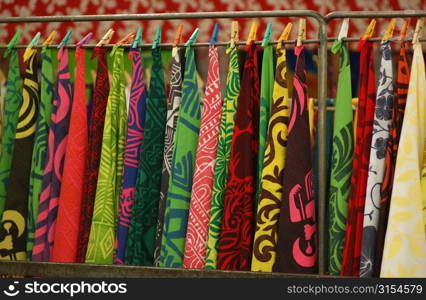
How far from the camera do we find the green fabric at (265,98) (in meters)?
1.60

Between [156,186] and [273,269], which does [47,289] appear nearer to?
[156,186]

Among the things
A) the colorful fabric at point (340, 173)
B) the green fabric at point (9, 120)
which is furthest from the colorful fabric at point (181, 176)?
the green fabric at point (9, 120)

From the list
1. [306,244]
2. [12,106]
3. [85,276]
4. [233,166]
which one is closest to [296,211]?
[306,244]

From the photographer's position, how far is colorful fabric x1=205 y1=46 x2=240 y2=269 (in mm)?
1604

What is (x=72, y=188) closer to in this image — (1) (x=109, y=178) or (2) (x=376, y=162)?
(1) (x=109, y=178)

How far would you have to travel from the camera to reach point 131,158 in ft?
5.51

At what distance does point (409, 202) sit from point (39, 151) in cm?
103

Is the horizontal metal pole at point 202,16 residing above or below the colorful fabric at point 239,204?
above

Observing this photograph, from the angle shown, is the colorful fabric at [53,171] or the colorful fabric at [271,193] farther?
the colorful fabric at [53,171]

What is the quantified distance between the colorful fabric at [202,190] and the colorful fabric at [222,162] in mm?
17

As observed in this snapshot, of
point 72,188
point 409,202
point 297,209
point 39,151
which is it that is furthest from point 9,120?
point 409,202

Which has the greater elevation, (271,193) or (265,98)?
(265,98)

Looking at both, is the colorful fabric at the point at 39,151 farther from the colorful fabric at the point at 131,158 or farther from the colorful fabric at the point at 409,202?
the colorful fabric at the point at 409,202

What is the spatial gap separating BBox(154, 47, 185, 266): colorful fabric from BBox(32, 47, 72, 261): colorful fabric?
31cm
